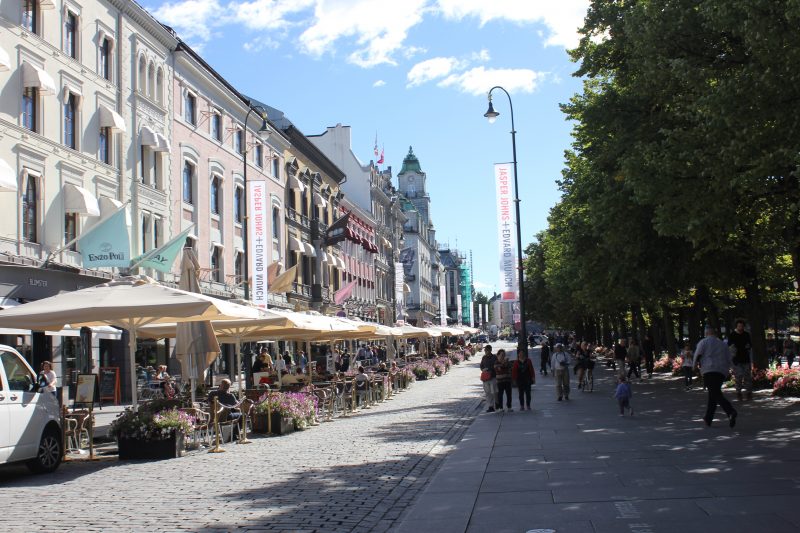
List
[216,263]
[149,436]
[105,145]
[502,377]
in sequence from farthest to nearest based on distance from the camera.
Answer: [216,263], [105,145], [502,377], [149,436]

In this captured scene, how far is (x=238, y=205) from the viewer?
142ft

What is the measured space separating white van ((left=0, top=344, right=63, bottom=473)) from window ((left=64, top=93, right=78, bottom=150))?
16192mm

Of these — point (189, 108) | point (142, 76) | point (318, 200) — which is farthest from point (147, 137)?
point (318, 200)

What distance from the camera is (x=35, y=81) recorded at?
23.9 m

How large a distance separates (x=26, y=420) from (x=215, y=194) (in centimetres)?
2944

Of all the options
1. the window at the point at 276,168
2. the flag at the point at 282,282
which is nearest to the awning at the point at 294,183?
the window at the point at 276,168

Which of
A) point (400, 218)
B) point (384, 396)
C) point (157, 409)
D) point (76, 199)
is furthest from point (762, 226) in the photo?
point (400, 218)

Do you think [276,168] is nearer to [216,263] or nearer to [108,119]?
[216,263]

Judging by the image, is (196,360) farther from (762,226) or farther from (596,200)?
(762,226)

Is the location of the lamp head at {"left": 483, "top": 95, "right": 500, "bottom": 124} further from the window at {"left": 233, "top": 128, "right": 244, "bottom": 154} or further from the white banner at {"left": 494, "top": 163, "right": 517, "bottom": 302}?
the window at {"left": 233, "top": 128, "right": 244, "bottom": 154}

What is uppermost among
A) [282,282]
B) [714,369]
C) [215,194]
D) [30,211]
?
[215,194]

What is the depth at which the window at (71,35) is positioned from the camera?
26594 mm

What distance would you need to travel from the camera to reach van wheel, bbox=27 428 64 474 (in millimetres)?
11914

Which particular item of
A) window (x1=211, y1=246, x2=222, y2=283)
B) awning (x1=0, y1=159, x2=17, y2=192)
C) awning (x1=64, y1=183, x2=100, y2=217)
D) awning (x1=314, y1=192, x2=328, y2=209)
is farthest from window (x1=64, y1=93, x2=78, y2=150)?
awning (x1=314, y1=192, x2=328, y2=209)
